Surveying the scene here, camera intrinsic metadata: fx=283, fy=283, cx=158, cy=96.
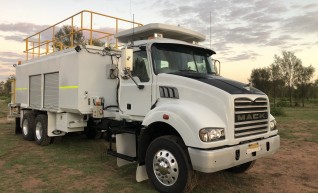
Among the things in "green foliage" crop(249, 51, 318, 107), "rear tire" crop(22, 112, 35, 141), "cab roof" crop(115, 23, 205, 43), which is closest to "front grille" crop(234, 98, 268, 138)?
"cab roof" crop(115, 23, 205, 43)

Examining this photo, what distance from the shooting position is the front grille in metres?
5.03

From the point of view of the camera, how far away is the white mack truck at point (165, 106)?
4.86 metres

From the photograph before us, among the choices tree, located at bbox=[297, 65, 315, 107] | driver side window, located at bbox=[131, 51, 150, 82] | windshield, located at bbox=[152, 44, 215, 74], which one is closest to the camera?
windshield, located at bbox=[152, 44, 215, 74]

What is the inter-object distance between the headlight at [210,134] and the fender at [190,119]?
2.3 inches

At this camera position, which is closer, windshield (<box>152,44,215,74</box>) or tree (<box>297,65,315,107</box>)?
windshield (<box>152,44,215,74</box>)

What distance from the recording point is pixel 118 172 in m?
6.73

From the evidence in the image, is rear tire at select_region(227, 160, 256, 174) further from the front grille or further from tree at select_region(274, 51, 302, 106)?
tree at select_region(274, 51, 302, 106)

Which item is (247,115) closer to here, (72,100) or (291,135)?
(72,100)

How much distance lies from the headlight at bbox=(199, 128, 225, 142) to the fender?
2.3 inches

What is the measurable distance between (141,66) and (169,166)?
224 cm

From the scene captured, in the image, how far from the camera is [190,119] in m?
4.77

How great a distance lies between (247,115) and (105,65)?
448 centimetres

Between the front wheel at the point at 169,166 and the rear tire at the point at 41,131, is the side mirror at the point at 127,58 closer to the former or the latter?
the front wheel at the point at 169,166

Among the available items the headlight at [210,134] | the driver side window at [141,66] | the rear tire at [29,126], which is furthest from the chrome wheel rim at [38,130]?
the headlight at [210,134]
